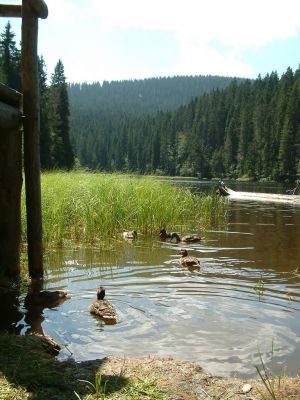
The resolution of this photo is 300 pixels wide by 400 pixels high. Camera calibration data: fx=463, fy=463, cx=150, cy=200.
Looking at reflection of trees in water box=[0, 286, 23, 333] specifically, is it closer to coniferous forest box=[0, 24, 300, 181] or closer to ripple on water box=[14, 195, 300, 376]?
ripple on water box=[14, 195, 300, 376]

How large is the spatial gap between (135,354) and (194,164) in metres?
115

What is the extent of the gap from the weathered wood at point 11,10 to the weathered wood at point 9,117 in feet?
5.27

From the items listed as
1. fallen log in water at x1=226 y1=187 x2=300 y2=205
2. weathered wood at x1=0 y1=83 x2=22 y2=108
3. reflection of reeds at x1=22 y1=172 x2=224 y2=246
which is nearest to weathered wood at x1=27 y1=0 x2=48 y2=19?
weathered wood at x1=0 y1=83 x2=22 y2=108

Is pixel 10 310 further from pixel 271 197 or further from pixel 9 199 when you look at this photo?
pixel 271 197

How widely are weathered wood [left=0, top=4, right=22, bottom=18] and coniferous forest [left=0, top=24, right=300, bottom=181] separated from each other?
26.1 m

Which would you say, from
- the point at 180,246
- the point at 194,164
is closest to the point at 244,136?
the point at 194,164

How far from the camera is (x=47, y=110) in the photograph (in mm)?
56312

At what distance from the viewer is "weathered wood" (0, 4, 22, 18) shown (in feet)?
22.5

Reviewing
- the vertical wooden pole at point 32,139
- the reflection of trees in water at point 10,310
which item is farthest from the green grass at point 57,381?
the vertical wooden pole at point 32,139

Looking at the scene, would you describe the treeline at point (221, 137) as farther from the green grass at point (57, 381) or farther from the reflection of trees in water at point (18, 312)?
the green grass at point (57, 381)

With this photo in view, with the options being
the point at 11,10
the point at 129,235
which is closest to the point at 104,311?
the point at 11,10

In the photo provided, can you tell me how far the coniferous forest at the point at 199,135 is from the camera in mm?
57906

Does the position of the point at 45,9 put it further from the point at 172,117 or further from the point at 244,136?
the point at 172,117

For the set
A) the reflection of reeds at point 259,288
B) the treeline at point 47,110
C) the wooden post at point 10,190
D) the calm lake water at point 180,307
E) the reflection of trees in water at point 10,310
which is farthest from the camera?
the treeline at point 47,110
